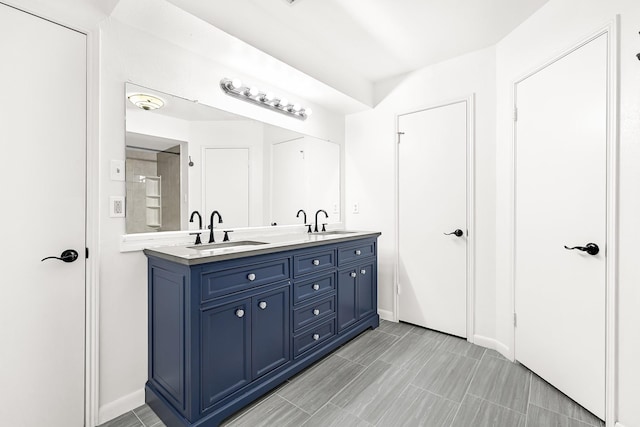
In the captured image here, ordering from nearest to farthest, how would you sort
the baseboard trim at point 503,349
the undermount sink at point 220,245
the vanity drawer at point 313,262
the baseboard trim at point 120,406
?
the baseboard trim at point 120,406
the undermount sink at point 220,245
the vanity drawer at point 313,262
the baseboard trim at point 503,349

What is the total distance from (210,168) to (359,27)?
161 cm

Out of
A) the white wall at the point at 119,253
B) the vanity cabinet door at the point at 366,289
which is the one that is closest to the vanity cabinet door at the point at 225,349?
the white wall at the point at 119,253

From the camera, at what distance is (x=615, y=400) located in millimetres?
1575

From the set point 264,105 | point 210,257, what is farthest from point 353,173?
point 210,257

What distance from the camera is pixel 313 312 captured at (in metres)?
2.27

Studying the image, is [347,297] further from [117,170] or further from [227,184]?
[117,170]

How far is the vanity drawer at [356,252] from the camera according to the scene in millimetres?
2566

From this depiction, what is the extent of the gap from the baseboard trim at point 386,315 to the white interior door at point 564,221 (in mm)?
1199

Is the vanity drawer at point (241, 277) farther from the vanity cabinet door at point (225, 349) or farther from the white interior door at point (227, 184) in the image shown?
the white interior door at point (227, 184)

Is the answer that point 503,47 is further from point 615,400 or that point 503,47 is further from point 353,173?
point 615,400

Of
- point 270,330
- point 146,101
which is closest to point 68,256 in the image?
point 146,101

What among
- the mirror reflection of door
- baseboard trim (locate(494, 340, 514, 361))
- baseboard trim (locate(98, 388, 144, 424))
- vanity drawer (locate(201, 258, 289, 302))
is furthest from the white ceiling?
baseboard trim (locate(494, 340, 514, 361))

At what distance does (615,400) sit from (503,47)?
2.51m

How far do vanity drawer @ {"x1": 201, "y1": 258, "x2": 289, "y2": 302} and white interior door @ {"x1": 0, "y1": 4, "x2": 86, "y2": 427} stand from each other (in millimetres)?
694
